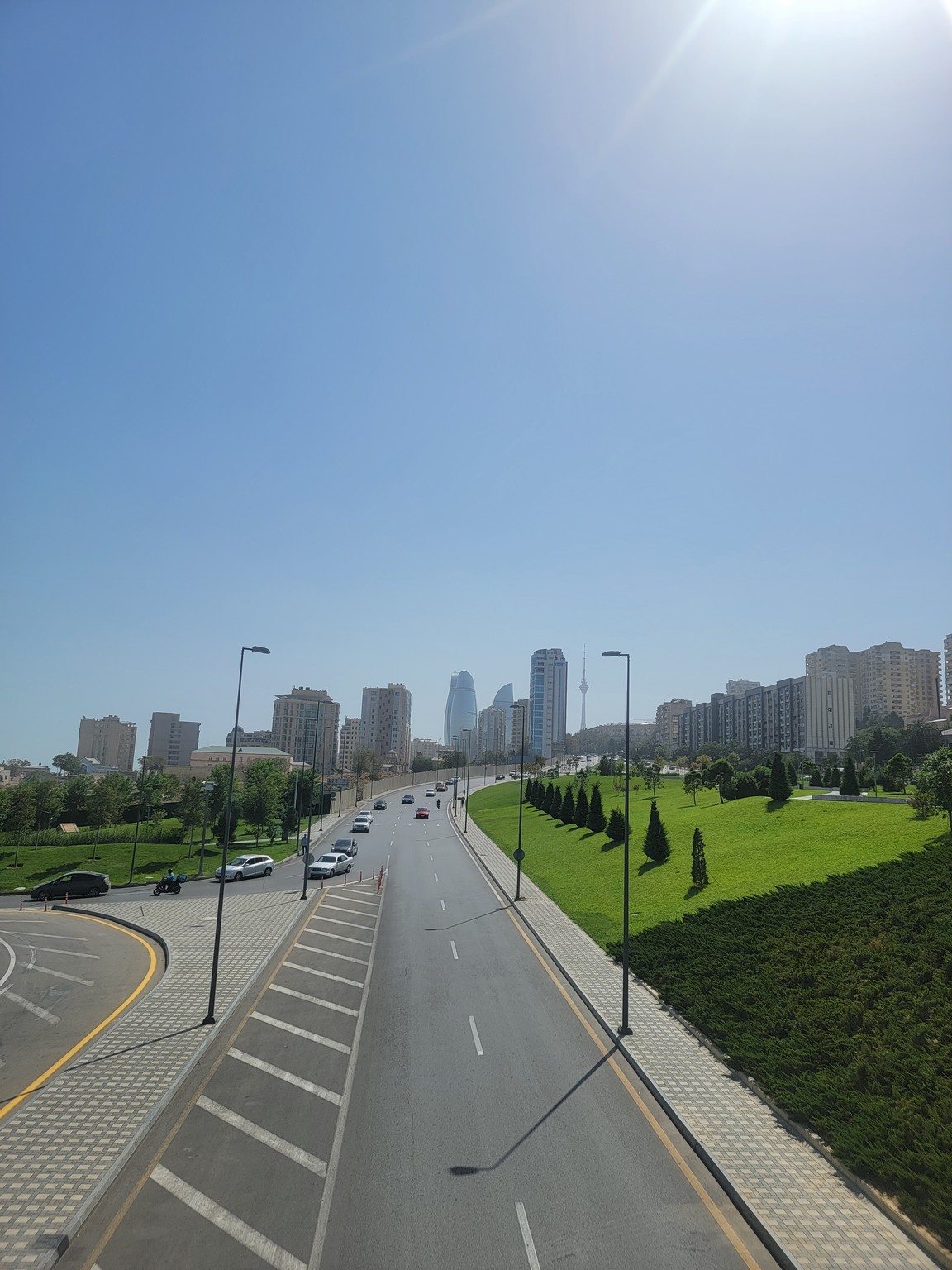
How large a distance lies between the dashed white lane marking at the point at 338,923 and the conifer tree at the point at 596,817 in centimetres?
2511

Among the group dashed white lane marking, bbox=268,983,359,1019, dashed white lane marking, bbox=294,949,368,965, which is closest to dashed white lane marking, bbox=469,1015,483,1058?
dashed white lane marking, bbox=268,983,359,1019

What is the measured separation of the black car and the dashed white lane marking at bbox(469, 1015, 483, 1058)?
30.7 metres

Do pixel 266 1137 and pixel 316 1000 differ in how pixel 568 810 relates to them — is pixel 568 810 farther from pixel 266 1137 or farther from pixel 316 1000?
pixel 266 1137

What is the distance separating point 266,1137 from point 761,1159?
8733 millimetres

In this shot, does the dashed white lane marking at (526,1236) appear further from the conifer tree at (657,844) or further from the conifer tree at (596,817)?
the conifer tree at (596,817)

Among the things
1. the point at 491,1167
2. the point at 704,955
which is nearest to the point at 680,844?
the point at 704,955

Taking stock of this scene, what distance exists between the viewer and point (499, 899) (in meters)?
36.5

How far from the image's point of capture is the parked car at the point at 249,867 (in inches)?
1727

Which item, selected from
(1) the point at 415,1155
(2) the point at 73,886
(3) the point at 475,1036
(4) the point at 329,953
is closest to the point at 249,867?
(2) the point at 73,886

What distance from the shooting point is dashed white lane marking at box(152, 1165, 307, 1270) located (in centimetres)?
948

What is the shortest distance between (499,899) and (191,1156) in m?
25.7

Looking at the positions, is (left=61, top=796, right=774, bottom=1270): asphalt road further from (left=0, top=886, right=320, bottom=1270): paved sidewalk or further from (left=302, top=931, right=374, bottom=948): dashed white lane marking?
(left=302, top=931, right=374, bottom=948): dashed white lane marking

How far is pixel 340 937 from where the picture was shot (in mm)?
28609

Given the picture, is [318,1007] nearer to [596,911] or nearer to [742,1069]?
[742,1069]
